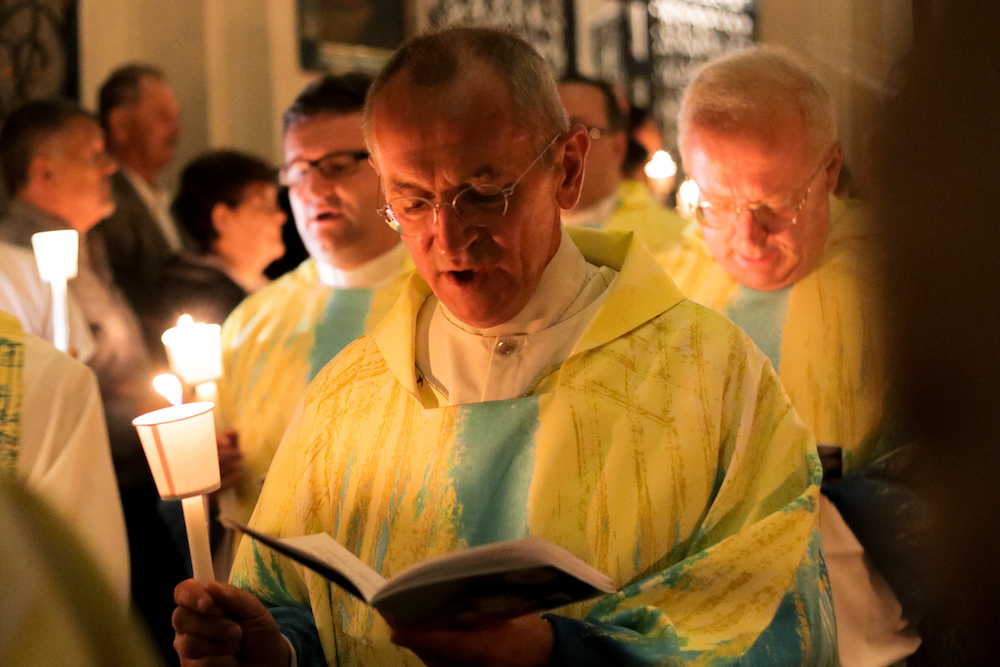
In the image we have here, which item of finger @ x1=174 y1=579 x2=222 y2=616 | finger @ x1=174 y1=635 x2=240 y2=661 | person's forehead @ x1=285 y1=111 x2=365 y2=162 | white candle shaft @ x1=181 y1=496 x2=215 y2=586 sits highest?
person's forehead @ x1=285 y1=111 x2=365 y2=162

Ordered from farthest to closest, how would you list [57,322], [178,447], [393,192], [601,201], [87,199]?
[601,201]
[87,199]
[57,322]
[393,192]
[178,447]

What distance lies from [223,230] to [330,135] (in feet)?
4.12

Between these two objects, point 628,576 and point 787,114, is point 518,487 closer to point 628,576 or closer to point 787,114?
point 628,576

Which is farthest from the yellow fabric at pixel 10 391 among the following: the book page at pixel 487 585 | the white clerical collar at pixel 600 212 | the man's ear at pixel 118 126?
the man's ear at pixel 118 126

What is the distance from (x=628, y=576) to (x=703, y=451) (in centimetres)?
26

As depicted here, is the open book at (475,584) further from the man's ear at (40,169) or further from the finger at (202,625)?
the man's ear at (40,169)

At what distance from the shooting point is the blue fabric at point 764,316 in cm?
237

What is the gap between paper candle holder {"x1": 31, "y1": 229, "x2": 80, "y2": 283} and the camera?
2.43 metres

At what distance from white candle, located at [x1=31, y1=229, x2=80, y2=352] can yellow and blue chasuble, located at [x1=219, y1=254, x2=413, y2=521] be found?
1.80 feet

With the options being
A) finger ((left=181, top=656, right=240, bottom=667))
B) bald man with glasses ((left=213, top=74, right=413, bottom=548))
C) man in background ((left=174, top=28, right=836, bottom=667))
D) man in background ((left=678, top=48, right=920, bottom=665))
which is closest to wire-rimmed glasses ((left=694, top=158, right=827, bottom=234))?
man in background ((left=678, top=48, right=920, bottom=665))

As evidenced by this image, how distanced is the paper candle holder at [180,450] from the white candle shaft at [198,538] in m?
0.02

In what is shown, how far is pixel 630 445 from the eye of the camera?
69.9 inches

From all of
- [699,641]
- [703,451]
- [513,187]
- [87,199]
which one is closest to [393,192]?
[513,187]

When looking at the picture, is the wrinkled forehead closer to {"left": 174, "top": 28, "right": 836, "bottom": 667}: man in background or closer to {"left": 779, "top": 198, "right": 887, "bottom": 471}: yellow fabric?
{"left": 174, "top": 28, "right": 836, "bottom": 667}: man in background
